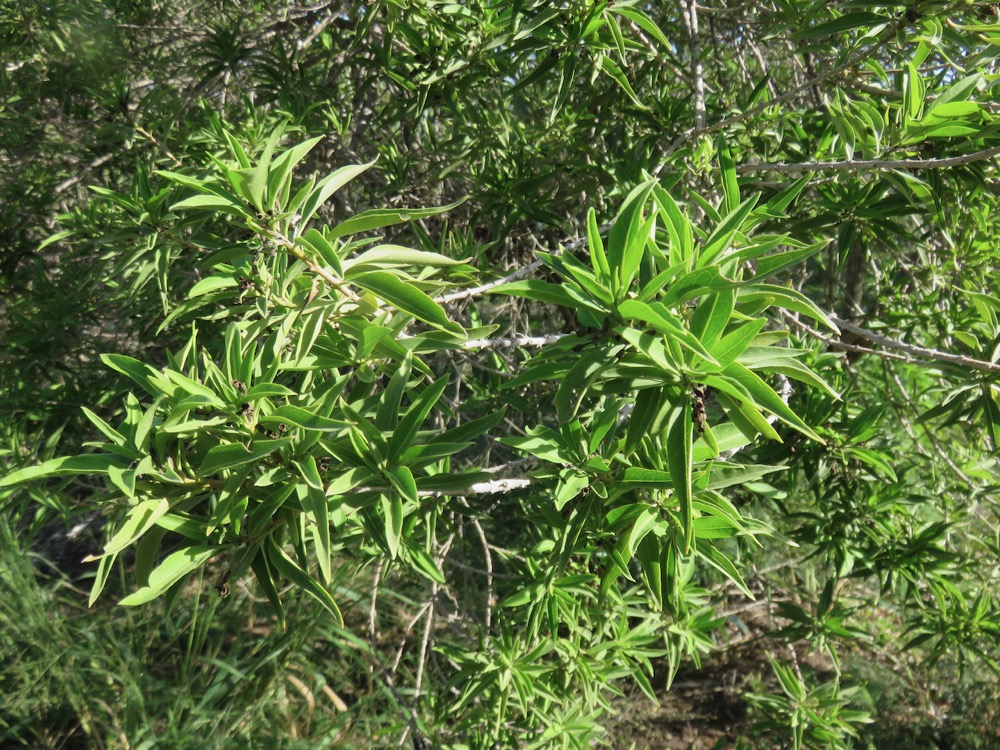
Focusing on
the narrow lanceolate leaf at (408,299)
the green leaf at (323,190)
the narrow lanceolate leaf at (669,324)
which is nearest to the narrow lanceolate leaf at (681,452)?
the narrow lanceolate leaf at (669,324)

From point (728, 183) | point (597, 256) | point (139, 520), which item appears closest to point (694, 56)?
point (728, 183)

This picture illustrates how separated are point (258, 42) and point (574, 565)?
253 cm

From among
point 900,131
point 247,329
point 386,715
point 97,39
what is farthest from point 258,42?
point 386,715

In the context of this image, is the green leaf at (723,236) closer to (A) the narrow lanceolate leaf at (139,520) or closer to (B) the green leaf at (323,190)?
(B) the green leaf at (323,190)

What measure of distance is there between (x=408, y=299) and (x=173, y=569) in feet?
1.91

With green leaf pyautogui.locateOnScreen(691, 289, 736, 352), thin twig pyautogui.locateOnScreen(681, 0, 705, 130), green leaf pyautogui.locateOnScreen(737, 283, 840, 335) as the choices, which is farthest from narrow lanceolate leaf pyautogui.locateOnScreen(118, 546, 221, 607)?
thin twig pyautogui.locateOnScreen(681, 0, 705, 130)

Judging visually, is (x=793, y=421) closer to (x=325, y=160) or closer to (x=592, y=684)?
(x=592, y=684)

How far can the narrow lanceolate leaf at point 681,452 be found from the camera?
96 centimetres

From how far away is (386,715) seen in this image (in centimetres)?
319

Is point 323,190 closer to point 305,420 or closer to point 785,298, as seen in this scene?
point 305,420

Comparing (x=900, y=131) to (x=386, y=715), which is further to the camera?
(x=386, y=715)

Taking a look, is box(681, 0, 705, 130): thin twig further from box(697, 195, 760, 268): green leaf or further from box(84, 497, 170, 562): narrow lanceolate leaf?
box(84, 497, 170, 562): narrow lanceolate leaf

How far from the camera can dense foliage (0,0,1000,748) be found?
3.62ft

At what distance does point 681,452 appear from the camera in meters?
1.01
